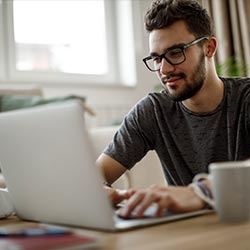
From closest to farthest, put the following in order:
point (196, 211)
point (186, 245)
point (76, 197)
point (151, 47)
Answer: point (186, 245) → point (76, 197) → point (196, 211) → point (151, 47)

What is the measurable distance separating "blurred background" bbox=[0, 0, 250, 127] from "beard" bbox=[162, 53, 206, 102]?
187 cm

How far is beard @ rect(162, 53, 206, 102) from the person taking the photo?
1572 mm

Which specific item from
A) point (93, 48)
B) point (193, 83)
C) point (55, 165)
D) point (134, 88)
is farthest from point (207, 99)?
point (93, 48)

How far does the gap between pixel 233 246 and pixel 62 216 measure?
1.01ft

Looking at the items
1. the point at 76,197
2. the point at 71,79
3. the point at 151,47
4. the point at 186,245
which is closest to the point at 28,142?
the point at 76,197

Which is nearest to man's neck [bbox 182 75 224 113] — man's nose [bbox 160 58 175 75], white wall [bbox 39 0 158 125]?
man's nose [bbox 160 58 175 75]

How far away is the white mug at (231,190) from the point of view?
81cm

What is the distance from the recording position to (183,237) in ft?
2.40

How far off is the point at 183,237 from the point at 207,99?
91cm

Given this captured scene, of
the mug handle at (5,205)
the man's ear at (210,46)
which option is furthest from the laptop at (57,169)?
the man's ear at (210,46)

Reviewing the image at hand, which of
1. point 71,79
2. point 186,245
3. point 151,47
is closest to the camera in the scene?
point 186,245

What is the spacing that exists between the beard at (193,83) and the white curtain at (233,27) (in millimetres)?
2220

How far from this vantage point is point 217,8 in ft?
12.5

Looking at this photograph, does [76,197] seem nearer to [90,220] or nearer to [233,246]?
[90,220]
